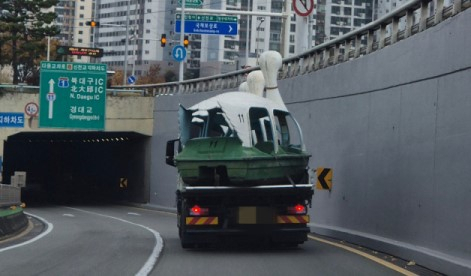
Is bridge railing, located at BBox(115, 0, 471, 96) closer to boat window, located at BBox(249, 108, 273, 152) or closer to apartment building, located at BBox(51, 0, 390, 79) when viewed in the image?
apartment building, located at BBox(51, 0, 390, 79)

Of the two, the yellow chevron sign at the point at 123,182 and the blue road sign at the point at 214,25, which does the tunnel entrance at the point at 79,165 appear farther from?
the blue road sign at the point at 214,25

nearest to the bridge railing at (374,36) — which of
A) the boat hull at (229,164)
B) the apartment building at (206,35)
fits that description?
the apartment building at (206,35)

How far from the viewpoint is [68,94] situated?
138ft

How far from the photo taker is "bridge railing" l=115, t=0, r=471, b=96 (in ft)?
55.3

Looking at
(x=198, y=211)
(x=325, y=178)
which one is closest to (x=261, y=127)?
(x=198, y=211)

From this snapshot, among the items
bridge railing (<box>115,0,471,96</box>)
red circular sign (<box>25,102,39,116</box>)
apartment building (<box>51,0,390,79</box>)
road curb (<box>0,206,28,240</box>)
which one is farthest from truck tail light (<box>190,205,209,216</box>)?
red circular sign (<box>25,102,39,116</box>)

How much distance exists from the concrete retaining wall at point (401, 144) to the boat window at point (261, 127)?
8.30 feet

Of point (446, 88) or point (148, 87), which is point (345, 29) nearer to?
point (148, 87)

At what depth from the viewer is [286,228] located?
1767 centimetres

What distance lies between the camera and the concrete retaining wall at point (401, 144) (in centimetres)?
1381

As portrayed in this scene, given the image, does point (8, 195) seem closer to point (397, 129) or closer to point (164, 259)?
point (164, 259)

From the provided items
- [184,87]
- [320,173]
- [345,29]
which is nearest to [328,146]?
[320,173]

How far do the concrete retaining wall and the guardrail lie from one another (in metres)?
9.46

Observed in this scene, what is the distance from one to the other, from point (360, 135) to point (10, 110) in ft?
92.8
